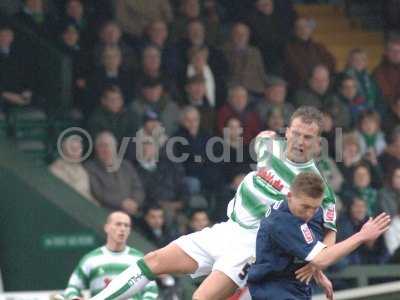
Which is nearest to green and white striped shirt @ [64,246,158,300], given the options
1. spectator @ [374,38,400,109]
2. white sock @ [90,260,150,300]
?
white sock @ [90,260,150,300]

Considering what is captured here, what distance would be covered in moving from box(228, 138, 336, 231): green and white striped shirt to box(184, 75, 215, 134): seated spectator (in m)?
5.79

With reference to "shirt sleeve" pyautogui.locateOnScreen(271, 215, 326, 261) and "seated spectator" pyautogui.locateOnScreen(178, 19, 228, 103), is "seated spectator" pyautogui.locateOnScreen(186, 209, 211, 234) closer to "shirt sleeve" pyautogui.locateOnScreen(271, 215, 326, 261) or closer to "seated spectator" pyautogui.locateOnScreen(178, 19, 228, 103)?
"seated spectator" pyautogui.locateOnScreen(178, 19, 228, 103)

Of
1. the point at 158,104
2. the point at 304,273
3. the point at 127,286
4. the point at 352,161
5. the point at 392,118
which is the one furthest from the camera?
the point at 392,118

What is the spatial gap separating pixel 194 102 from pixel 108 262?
4.07 meters

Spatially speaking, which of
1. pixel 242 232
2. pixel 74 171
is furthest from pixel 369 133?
pixel 242 232

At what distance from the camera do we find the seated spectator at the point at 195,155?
16.2 meters

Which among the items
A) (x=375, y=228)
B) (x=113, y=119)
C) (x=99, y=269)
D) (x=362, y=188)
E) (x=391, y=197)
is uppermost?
(x=113, y=119)

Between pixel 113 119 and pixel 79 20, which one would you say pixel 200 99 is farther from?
pixel 79 20

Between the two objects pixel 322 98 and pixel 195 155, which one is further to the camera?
pixel 322 98

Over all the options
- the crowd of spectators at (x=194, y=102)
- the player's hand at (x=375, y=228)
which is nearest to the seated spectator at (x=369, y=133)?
the crowd of spectators at (x=194, y=102)

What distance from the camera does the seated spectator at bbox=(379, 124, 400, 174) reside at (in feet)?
56.7

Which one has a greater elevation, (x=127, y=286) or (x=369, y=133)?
(x=369, y=133)

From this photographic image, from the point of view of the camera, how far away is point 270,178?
10.5 metres

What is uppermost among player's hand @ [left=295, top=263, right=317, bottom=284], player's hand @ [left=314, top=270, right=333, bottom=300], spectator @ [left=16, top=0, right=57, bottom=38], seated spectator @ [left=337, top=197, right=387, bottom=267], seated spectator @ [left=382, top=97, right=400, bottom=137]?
spectator @ [left=16, top=0, right=57, bottom=38]
